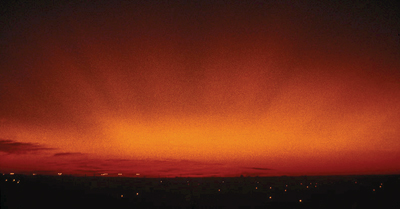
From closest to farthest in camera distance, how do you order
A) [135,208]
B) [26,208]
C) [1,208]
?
[1,208] → [26,208] → [135,208]

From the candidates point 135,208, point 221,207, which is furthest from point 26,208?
point 221,207

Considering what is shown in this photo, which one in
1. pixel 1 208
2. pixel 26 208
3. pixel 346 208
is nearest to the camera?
pixel 1 208

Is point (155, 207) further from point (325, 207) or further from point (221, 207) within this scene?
point (325, 207)

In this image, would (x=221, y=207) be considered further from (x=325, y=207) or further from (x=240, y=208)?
(x=325, y=207)

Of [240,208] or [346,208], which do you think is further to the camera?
[240,208]

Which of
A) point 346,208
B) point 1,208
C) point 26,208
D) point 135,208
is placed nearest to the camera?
point 1,208

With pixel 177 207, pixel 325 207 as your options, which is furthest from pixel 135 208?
pixel 325 207

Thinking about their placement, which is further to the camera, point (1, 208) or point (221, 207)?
point (221, 207)

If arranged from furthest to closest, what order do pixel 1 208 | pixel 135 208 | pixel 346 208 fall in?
pixel 135 208 < pixel 346 208 < pixel 1 208
